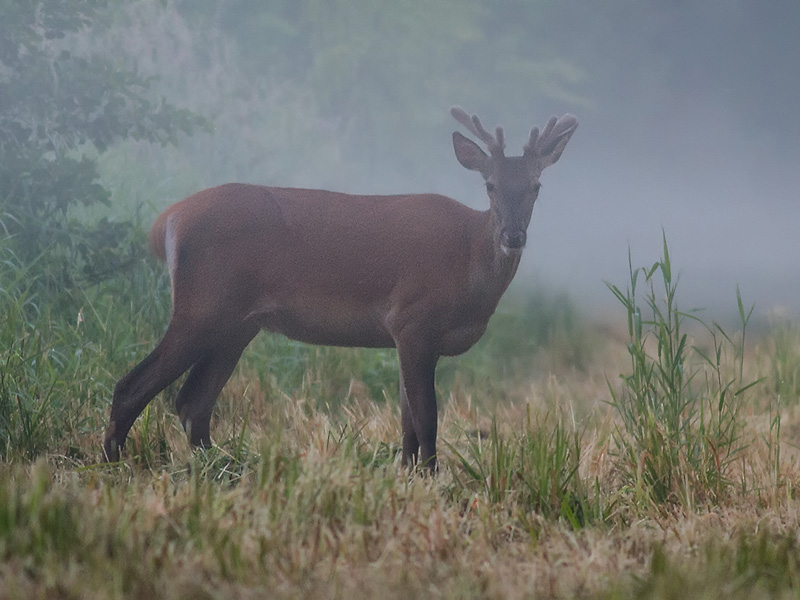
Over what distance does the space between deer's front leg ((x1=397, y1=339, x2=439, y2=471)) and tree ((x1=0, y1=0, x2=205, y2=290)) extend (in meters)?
2.74

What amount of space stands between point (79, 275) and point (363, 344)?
8.54 feet

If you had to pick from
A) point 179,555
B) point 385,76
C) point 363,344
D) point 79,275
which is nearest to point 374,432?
point 363,344

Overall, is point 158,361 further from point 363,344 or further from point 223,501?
point 223,501

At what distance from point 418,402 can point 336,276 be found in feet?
2.39

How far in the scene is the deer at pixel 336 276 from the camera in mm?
4691

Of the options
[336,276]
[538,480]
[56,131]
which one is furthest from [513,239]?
[56,131]

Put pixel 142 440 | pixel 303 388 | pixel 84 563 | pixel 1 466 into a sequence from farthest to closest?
pixel 303 388 < pixel 142 440 < pixel 1 466 < pixel 84 563

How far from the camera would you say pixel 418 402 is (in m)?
Answer: 4.66

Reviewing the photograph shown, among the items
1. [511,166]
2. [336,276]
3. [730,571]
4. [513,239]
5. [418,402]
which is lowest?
[730,571]

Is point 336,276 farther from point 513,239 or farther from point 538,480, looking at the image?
point 538,480

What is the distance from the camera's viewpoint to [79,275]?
21.8ft

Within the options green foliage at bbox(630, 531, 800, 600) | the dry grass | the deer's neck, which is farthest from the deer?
green foliage at bbox(630, 531, 800, 600)

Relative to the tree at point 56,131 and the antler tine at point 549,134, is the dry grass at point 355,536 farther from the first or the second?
the tree at point 56,131

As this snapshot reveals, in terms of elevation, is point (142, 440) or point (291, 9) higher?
point (291, 9)
